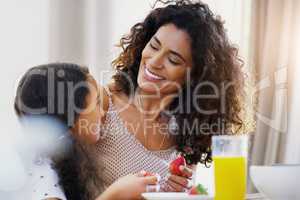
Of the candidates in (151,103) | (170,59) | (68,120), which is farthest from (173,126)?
(68,120)

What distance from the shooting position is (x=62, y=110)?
1.47 meters

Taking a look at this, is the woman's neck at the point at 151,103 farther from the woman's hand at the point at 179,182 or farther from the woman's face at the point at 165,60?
the woman's hand at the point at 179,182

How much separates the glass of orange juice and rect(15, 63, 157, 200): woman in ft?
0.82

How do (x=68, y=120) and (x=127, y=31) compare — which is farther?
(x=127, y=31)

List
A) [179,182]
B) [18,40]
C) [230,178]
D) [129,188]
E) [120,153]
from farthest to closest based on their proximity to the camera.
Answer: [18,40] < [120,153] < [179,182] < [129,188] < [230,178]

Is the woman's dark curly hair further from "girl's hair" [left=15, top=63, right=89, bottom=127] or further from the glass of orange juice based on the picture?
the glass of orange juice

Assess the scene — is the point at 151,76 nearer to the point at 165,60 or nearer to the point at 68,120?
the point at 165,60

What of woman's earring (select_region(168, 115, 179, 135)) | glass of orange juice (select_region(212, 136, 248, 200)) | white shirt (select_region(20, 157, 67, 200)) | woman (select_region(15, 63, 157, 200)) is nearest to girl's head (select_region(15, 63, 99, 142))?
woman (select_region(15, 63, 157, 200))

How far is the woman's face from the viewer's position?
5.19 ft

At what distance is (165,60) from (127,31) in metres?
0.27

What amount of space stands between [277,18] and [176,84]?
732 mm

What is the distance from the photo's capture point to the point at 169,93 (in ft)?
5.35

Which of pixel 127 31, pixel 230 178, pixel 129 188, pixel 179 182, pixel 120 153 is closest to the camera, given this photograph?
pixel 230 178

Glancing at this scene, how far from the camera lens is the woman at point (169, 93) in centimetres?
157
